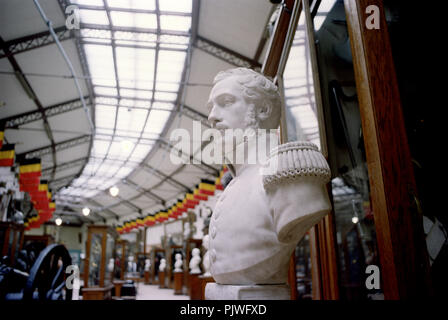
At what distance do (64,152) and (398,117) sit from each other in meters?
13.4

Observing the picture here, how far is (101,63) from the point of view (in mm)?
7719

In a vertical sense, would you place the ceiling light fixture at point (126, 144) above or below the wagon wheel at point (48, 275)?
above

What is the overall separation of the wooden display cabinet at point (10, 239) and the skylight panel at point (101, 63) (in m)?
3.15

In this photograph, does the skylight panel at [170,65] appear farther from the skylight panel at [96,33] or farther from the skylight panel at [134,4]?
the skylight panel at [134,4]

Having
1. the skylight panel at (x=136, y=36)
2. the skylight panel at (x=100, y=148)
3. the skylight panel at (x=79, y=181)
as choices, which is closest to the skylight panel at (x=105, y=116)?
the skylight panel at (x=100, y=148)

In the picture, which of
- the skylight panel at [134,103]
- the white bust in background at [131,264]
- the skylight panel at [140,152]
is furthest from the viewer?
the white bust in background at [131,264]

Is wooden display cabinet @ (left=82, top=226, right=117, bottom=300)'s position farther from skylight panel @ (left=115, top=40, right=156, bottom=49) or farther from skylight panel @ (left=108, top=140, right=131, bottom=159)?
skylight panel @ (left=108, top=140, right=131, bottom=159)

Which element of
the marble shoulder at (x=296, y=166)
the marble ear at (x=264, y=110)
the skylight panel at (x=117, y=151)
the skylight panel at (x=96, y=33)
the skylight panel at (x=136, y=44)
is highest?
the skylight panel at (x=117, y=151)

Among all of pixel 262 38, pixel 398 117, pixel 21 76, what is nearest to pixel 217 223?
pixel 398 117

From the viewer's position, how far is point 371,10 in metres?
1.05

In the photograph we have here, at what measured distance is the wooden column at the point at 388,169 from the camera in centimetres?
85

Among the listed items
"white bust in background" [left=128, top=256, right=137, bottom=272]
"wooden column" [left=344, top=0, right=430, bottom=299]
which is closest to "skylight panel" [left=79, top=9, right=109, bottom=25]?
"wooden column" [left=344, top=0, right=430, bottom=299]

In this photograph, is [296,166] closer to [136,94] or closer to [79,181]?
[136,94]

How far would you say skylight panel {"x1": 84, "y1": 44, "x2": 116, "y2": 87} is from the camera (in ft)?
23.4
